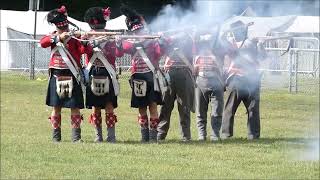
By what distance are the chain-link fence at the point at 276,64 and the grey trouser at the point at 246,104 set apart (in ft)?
1.01

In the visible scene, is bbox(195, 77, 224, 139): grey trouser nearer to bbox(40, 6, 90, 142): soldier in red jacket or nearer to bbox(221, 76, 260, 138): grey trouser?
bbox(221, 76, 260, 138): grey trouser

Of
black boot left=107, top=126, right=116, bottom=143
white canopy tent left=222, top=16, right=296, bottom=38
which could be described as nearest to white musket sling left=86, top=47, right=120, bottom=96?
black boot left=107, top=126, right=116, bottom=143

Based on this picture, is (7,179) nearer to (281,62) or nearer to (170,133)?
(170,133)

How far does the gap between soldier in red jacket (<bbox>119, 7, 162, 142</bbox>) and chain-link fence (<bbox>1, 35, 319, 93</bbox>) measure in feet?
1.85

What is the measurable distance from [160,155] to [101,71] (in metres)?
1.49

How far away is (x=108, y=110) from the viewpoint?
943 cm

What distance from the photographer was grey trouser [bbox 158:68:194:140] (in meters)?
9.75

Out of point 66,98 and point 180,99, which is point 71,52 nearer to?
point 66,98

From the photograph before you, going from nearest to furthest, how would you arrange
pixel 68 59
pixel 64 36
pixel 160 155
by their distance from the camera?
pixel 160 155, pixel 64 36, pixel 68 59

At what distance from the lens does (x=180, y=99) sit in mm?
9938

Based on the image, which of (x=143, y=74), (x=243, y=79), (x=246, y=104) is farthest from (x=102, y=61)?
(x=246, y=104)

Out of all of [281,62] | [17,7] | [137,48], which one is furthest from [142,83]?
[17,7]

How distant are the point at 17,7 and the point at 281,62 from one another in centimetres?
1480

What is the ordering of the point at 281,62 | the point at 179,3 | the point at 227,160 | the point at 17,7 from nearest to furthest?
the point at 179,3
the point at 227,160
the point at 281,62
the point at 17,7
